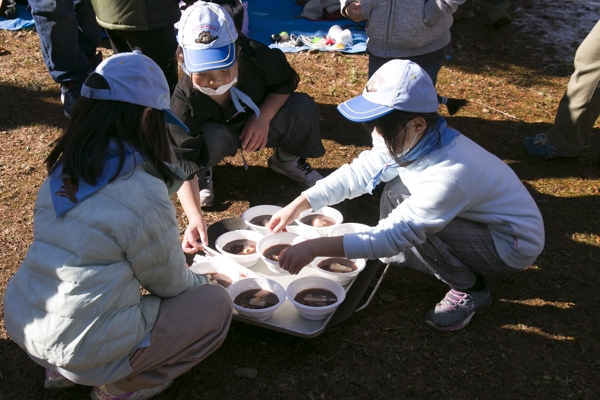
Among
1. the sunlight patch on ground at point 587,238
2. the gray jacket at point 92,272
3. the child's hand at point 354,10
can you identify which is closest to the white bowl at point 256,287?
the gray jacket at point 92,272

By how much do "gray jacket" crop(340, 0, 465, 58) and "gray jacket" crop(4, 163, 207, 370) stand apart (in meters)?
2.04

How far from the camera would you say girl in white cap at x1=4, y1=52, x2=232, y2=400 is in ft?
5.68

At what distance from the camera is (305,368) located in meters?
2.30

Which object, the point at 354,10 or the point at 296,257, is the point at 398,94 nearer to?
the point at 296,257

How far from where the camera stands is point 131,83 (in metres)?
1.83

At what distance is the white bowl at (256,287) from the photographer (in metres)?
2.35

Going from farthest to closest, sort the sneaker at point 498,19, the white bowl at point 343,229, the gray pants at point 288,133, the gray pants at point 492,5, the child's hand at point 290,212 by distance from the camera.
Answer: the gray pants at point 492,5, the sneaker at point 498,19, the gray pants at point 288,133, the white bowl at point 343,229, the child's hand at point 290,212

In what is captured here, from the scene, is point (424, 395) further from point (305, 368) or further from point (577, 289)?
point (577, 289)

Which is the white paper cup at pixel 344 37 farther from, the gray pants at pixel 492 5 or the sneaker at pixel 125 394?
the sneaker at pixel 125 394

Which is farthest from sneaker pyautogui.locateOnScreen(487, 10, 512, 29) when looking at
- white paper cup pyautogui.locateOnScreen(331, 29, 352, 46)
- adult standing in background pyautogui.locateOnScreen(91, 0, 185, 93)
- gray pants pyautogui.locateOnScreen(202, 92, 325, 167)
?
adult standing in background pyautogui.locateOnScreen(91, 0, 185, 93)

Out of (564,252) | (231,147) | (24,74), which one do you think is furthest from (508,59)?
(24,74)

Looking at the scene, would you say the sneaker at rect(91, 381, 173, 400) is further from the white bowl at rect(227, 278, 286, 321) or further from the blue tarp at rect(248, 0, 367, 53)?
the blue tarp at rect(248, 0, 367, 53)

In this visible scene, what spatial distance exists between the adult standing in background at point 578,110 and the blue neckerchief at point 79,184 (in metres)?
2.91

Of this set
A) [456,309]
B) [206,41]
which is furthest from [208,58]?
[456,309]
